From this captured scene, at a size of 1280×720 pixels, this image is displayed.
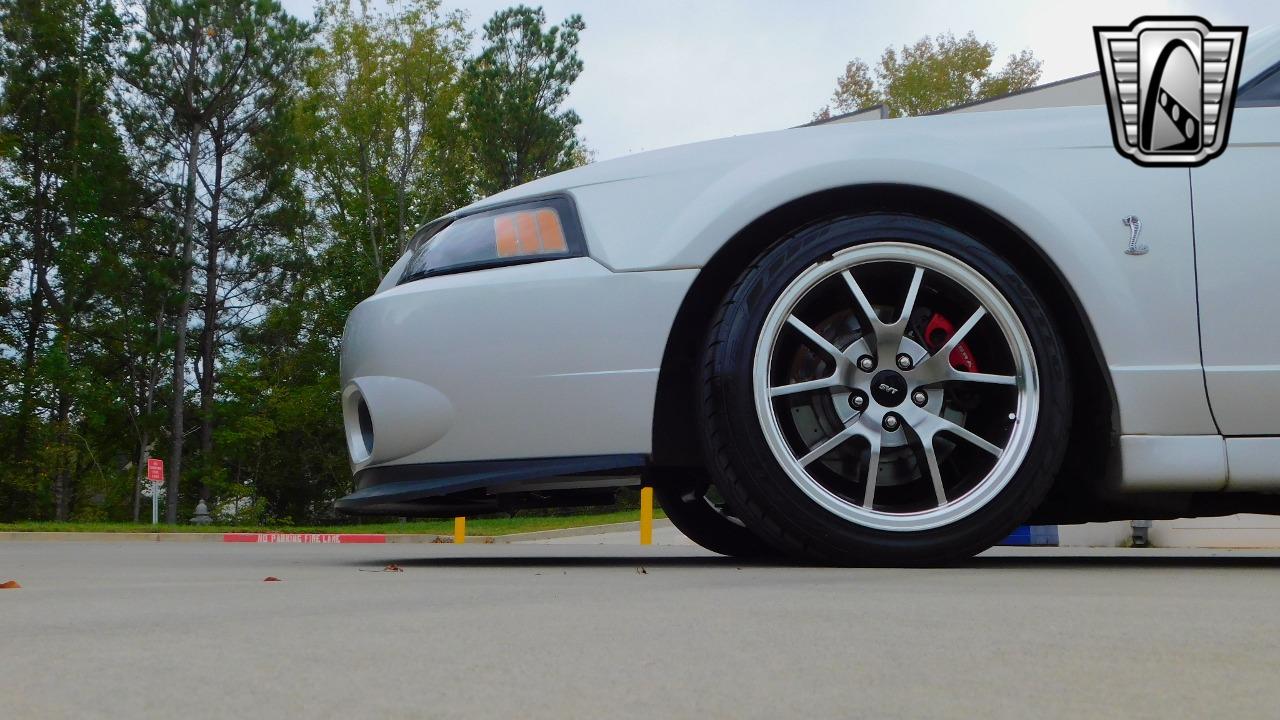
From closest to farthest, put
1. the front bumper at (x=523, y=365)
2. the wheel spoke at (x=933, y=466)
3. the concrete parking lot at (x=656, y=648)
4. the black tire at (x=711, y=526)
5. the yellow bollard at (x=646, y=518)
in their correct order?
the concrete parking lot at (x=656, y=648) → the wheel spoke at (x=933, y=466) → the front bumper at (x=523, y=365) → the black tire at (x=711, y=526) → the yellow bollard at (x=646, y=518)

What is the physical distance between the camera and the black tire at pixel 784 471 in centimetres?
316

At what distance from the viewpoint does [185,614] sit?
87.7 inches

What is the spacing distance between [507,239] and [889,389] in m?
1.13

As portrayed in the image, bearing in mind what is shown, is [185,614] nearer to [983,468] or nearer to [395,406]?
[395,406]

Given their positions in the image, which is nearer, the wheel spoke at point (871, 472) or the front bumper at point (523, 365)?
the wheel spoke at point (871, 472)

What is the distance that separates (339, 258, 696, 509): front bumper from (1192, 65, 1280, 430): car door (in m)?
1.34

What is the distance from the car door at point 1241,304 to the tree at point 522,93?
3008cm

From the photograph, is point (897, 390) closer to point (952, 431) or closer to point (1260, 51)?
point (952, 431)

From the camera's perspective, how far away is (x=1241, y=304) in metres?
3.17

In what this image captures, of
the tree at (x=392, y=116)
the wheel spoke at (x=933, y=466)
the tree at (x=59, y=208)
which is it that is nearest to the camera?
the wheel spoke at (x=933, y=466)

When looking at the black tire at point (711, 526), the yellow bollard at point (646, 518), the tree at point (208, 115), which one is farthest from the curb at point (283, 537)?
the tree at point (208, 115)

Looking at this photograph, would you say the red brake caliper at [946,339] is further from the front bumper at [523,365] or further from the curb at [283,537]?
the curb at [283,537]

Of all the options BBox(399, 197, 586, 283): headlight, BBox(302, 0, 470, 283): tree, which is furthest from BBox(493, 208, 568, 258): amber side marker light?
BBox(302, 0, 470, 283): tree

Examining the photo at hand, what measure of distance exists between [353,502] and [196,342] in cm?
3120
